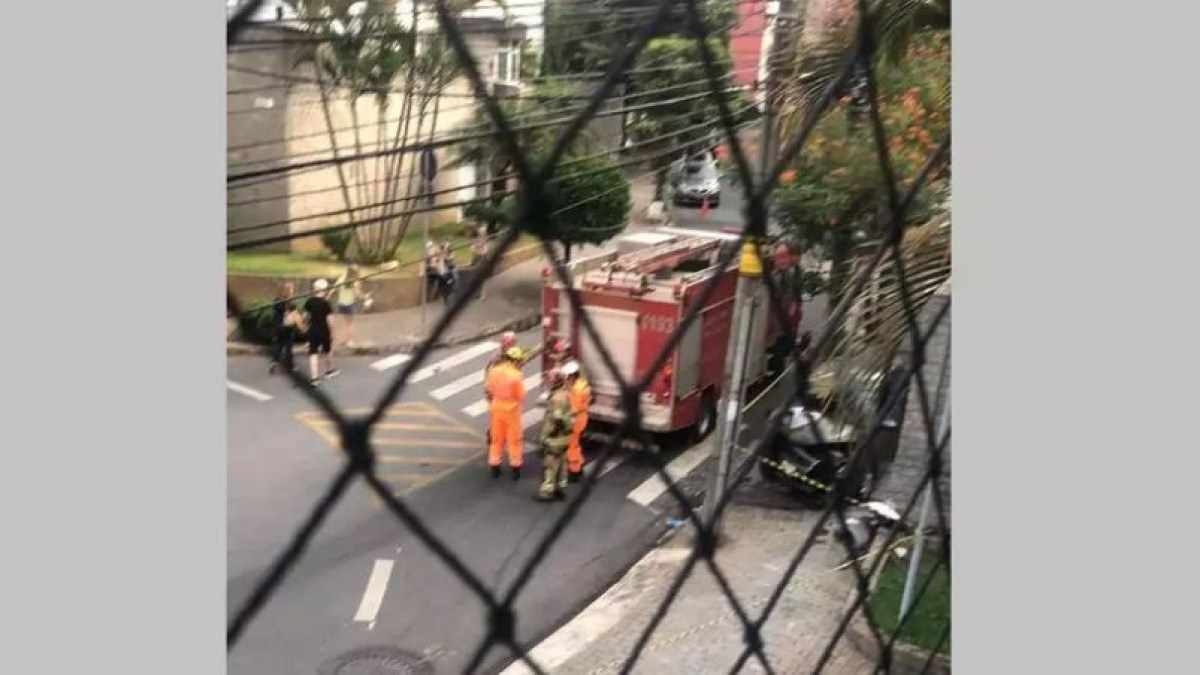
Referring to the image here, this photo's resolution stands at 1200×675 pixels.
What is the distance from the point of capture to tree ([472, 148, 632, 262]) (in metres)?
0.29

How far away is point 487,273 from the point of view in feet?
0.96

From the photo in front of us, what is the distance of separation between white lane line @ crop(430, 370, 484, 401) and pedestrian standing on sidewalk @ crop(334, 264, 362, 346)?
0.07 meters

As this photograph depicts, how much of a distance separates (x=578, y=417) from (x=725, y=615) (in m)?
0.55

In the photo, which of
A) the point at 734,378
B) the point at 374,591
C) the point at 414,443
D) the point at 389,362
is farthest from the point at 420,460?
the point at 374,591

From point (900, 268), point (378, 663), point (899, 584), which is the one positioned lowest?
point (378, 663)

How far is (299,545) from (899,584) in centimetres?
76

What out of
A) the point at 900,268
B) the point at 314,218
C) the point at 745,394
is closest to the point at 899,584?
the point at 745,394

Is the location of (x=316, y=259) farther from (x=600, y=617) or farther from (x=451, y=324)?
(x=600, y=617)

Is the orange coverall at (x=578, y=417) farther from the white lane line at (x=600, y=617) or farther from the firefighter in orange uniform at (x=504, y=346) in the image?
the white lane line at (x=600, y=617)

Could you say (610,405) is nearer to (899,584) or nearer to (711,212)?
(711,212)

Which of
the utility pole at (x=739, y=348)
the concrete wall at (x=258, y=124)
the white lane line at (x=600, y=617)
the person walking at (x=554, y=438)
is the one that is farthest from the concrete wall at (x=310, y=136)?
the white lane line at (x=600, y=617)

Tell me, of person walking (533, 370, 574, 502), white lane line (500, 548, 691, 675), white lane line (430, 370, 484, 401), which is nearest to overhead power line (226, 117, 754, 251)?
white lane line (430, 370, 484, 401)

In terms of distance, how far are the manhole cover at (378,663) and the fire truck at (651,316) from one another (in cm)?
59

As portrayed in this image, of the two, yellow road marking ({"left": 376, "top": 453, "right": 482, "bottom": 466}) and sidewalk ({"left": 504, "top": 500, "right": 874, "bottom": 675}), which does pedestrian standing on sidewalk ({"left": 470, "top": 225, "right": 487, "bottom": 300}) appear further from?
sidewalk ({"left": 504, "top": 500, "right": 874, "bottom": 675})
